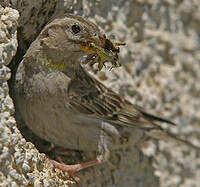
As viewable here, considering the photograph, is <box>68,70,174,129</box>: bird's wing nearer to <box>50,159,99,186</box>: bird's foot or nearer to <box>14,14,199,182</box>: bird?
<box>14,14,199,182</box>: bird

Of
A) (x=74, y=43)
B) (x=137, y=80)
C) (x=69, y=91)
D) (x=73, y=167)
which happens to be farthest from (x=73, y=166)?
(x=137, y=80)

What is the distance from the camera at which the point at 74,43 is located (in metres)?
2.19

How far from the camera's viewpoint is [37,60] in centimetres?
221

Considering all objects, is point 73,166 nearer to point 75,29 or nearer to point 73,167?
point 73,167

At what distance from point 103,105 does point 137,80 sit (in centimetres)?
71

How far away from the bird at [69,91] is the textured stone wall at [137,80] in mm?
142

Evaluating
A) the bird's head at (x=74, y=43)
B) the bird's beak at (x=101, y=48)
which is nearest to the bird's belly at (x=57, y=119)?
the bird's head at (x=74, y=43)

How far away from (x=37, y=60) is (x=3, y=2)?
332 millimetres

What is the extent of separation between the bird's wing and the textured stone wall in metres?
0.19

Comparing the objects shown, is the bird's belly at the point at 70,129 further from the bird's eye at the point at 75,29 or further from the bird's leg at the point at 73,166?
the bird's eye at the point at 75,29

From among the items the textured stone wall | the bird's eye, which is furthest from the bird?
the textured stone wall

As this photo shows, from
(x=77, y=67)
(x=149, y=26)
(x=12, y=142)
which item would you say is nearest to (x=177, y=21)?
(x=149, y=26)

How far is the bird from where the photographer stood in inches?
85.4

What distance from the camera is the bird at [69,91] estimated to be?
217 centimetres
